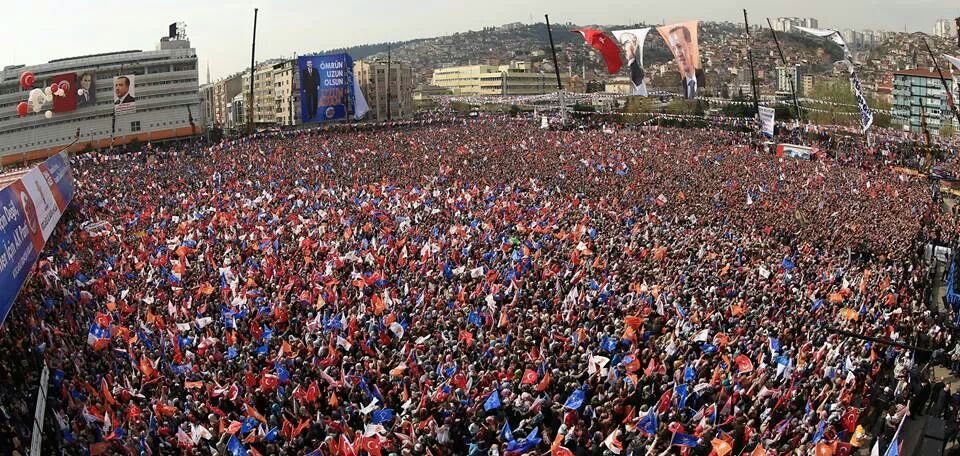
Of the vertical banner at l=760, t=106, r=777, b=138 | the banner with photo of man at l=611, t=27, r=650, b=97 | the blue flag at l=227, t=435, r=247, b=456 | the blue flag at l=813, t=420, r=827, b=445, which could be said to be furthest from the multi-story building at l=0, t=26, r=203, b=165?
the blue flag at l=813, t=420, r=827, b=445

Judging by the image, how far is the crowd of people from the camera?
998 centimetres

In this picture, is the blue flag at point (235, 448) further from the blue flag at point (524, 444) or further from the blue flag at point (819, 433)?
the blue flag at point (819, 433)

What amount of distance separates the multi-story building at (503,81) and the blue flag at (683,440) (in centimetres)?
12272

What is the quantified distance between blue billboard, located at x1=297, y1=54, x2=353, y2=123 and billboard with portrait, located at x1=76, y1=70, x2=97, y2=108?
21.1 meters

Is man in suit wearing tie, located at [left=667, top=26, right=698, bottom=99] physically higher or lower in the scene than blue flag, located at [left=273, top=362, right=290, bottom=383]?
higher

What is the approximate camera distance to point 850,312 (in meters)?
14.2

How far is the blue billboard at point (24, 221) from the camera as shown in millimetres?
12680

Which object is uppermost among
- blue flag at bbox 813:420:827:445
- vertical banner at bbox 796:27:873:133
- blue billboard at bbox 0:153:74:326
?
vertical banner at bbox 796:27:873:133

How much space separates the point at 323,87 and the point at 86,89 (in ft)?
74.8

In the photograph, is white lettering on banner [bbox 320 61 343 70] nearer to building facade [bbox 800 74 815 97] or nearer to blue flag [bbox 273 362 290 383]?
blue flag [bbox 273 362 290 383]

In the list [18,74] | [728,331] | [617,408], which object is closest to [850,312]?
[728,331]

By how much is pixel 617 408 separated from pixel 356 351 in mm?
4525

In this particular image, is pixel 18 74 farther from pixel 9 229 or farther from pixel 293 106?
pixel 9 229

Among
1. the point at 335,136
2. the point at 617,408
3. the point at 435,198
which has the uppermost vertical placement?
the point at 335,136
